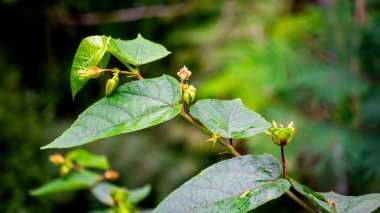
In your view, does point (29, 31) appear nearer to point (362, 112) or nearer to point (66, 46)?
point (66, 46)

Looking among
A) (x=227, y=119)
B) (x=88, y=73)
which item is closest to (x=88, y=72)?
(x=88, y=73)

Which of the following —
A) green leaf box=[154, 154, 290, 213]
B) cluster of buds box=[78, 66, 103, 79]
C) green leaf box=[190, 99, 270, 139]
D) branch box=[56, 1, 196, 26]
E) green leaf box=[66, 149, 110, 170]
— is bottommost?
green leaf box=[66, 149, 110, 170]

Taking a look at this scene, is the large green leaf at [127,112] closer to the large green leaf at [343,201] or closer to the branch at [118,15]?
the large green leaf at [343,201]

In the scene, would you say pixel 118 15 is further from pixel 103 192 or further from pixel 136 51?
pixel 136 51

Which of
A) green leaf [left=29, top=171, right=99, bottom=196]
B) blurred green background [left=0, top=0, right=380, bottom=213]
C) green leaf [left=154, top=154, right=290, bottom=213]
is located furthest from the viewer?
blurred green background [left=0, top=0, right=380, bottom=213]

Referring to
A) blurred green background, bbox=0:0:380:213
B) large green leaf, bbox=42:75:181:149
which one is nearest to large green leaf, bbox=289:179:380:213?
large green leaf, bbox=42:75:181:149

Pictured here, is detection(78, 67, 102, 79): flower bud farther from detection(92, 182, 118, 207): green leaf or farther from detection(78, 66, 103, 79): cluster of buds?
detection(92, 182, 118, 207): green leaf

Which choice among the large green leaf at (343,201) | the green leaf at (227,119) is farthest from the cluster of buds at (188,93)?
the large green leaf at (343,201)
